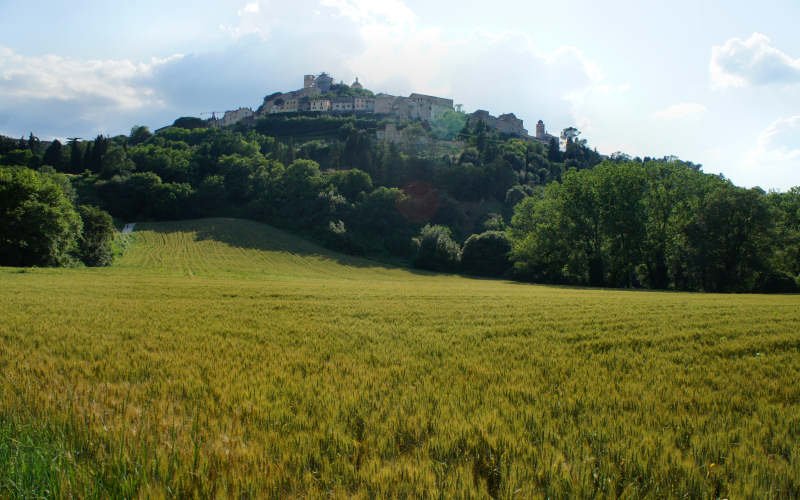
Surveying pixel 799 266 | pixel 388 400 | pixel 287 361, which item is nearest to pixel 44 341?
pixel 287 361

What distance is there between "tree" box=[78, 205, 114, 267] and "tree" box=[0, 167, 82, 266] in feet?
21.1

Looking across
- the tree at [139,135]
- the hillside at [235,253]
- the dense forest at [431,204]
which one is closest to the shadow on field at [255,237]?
the hillside at [235,253]

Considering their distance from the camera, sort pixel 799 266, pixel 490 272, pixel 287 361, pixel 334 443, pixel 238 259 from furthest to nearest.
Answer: pixel 490 272
pixel 238 259
pixel 799 266
pixel 287 361
pixel 334 443

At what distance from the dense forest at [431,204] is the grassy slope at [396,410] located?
36.3 meters

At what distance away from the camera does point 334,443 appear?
367 centimetres

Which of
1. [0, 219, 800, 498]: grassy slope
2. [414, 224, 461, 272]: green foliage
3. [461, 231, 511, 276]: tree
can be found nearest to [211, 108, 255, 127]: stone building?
[414, 224, 461, 272]: green foliage

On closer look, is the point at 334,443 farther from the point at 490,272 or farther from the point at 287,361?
the point at 490,272

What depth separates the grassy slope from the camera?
9.85ft

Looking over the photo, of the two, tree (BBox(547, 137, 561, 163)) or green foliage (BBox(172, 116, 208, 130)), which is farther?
green foliage (BBox(172, 116, 208, 130))

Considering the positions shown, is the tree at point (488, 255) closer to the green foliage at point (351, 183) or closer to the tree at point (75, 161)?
the green foliage at point (351, 183)

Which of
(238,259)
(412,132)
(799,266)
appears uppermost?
(412,132)

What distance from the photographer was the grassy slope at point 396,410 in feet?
9.85

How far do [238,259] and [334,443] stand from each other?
2453 inches

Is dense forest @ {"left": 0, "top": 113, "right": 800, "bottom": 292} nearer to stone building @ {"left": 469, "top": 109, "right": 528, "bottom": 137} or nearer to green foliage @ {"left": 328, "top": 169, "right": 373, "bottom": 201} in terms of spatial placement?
green foliage @ {"left": 328, "top": 169, "right": 373, "bottom": 201}
